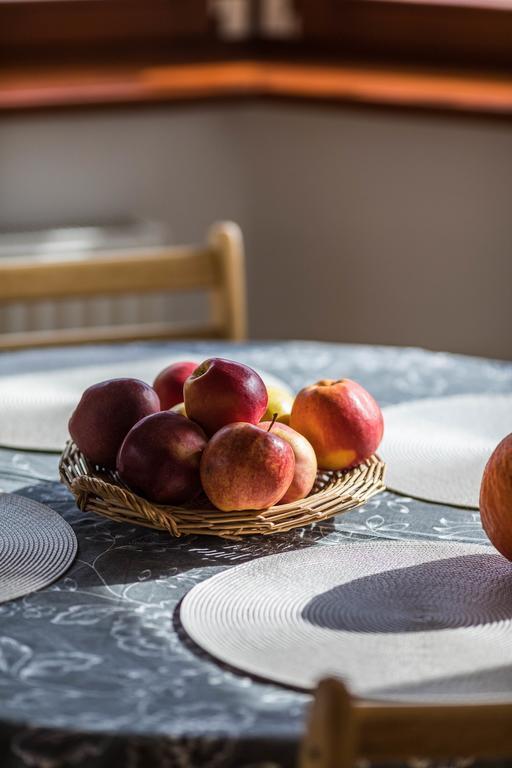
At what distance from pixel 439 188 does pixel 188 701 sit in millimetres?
1773

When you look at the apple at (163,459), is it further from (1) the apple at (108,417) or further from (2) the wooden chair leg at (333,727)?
(2) the wooden chair leg at (333,727)

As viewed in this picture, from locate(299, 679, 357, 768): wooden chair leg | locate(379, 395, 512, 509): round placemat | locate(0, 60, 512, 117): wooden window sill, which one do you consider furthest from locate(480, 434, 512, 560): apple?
locate(0, 60, 512, 117): wooden window sill

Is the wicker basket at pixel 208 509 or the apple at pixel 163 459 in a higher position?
the apple at pixel 163 459

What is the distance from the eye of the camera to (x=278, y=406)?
1070 millimetres

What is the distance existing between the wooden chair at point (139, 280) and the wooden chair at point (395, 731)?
112 centimetres

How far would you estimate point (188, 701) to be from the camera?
2.40 feet

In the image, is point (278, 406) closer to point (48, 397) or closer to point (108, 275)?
point (48, 397)

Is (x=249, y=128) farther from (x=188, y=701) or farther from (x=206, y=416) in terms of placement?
(x=188, y=701)

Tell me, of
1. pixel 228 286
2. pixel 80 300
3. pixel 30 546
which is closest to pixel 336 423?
pixel 30 546

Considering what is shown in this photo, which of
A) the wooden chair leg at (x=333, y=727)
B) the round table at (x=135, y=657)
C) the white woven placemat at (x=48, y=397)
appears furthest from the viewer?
the white woven placemat at (x=48, y=397)

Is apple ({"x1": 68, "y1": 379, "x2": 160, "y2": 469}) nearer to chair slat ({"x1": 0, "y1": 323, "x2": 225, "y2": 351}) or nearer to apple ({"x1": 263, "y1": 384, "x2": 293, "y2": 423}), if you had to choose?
apple ({"x1": 263, "y1": 384, "x2": 293, "y2": 423})

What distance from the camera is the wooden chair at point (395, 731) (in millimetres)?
564

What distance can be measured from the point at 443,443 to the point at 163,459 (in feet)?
1.16

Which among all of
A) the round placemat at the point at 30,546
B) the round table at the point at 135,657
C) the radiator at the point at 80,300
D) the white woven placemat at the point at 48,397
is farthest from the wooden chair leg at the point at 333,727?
the radiator at the point at 80,300
